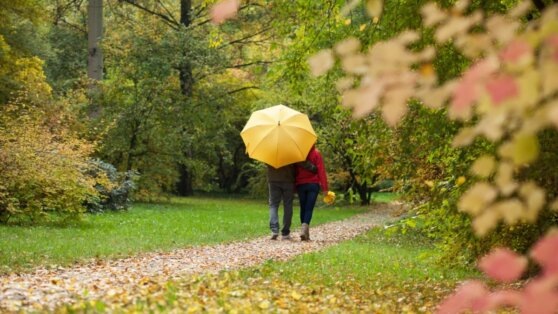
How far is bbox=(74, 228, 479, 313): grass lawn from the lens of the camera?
20.8ft

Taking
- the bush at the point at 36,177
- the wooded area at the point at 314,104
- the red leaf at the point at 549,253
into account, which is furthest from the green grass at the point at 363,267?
the red leaf at the point at 549,253

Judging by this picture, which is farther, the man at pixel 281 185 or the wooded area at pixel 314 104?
the man at pixel 281 185

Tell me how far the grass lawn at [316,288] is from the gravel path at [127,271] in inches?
23.2

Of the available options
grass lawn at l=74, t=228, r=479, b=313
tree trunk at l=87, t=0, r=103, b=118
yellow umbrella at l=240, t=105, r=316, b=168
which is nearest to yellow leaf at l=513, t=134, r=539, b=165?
grass lawn at l=74, t=228, r=479, b=313

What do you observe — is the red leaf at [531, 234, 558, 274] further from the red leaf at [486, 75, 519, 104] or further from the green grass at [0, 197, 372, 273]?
the green grass at [0, 197, 372, 273]

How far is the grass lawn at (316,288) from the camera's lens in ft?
20.8

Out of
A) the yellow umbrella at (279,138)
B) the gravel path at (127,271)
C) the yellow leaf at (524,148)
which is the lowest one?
the gravel path at (127,271)

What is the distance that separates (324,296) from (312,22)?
5125 mm

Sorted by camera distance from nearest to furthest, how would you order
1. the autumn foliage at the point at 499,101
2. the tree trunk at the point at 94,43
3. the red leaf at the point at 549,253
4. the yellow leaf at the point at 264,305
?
the red leaf at the point at 549,253 < the autumn foliage at the point at 499,101 < the yellow leaf at the point at 264,305 < the tree trunk at the point at 94,43

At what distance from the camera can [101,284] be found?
26.0 ft

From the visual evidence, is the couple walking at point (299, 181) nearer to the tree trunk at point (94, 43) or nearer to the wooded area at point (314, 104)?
the wooded area at point (314, 104)

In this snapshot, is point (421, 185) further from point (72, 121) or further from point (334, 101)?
point (72, 121)

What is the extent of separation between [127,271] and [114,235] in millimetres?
5215

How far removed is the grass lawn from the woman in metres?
2.90
